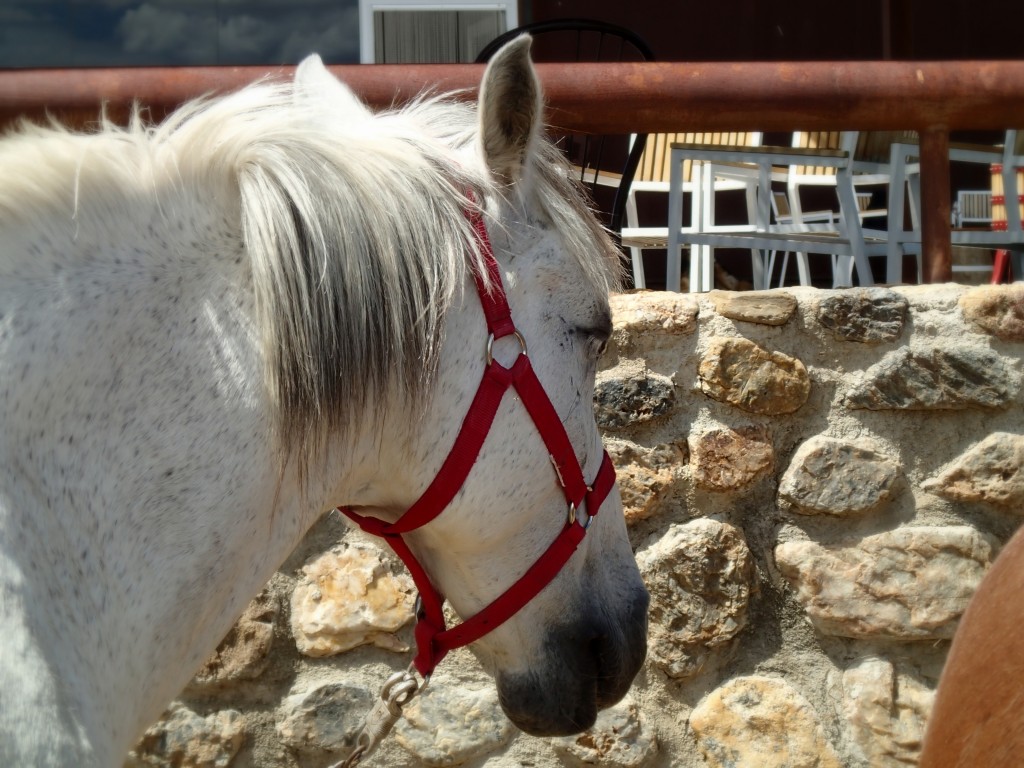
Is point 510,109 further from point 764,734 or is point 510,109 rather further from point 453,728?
point 764,734

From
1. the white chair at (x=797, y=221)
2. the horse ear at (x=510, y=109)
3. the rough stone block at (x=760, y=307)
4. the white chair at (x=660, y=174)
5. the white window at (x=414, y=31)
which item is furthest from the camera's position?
the white window at (x=414, y=31)

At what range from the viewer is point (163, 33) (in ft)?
17.1

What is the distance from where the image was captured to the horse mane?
111 centimetres

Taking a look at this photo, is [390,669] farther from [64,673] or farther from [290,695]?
[64,673]

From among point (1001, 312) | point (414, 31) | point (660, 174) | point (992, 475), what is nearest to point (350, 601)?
point (992, 475)

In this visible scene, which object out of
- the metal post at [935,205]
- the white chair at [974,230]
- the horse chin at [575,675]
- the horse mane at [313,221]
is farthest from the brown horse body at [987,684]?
the white chair at [974,230]

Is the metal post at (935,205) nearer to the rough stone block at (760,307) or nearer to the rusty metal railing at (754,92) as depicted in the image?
the rusty metal railing at (754,92)

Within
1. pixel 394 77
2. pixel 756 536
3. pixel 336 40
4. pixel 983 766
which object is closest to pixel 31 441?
pixel 983 766

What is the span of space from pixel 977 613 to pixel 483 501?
60 cm

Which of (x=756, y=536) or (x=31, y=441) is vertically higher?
(x=31, y=441)

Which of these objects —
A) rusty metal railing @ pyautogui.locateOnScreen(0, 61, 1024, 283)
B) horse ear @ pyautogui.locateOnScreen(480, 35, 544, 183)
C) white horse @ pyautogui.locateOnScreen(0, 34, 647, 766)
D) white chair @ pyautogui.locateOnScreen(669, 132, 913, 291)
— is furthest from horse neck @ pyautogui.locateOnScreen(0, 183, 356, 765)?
white chair @ pyautogui.locateOnScreen(669, 132, 913, 291)

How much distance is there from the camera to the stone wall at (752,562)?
197 centimetres

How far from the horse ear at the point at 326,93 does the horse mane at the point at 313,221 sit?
0.08 m

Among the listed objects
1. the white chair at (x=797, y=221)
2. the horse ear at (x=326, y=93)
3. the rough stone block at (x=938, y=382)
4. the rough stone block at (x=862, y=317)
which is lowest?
the rough stone block at (x=938, y=382)
